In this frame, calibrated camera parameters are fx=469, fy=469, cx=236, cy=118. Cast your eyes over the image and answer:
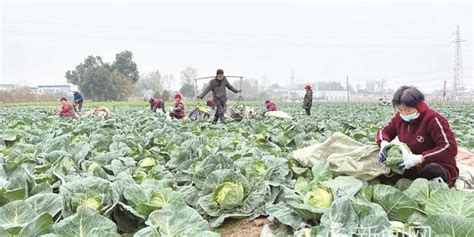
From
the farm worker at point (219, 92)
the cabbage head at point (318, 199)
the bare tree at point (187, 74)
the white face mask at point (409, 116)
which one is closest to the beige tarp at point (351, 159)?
the white face mask at point (409, 116)

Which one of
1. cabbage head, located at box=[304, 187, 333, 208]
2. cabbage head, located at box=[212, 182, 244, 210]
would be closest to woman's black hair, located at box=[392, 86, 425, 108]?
cabbage head, located at box=[304, 187, 333, 208]

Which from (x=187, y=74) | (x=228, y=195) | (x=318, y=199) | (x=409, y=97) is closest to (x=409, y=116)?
(x=409, y=97)

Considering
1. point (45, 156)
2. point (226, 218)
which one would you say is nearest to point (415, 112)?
point (226, 218)

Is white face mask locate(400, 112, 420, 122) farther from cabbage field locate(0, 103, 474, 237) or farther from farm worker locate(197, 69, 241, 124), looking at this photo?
farm worker locate(197, 69, 241, 124)

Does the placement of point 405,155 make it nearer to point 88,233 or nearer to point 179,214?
point 179,214

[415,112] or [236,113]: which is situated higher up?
[415,112]

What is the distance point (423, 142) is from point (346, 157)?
25.9 inches

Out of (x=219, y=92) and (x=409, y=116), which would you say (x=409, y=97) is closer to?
(x=409, y=116)

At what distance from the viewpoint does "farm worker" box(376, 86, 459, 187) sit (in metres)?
3.65

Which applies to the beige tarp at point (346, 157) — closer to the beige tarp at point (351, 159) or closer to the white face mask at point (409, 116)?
the beige tarp at point (351, 159)

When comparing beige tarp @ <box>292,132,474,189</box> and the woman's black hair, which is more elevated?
the woman's black hair

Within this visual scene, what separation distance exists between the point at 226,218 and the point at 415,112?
70.5 inches

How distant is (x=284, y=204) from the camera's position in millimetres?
2826

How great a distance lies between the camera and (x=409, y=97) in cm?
363
